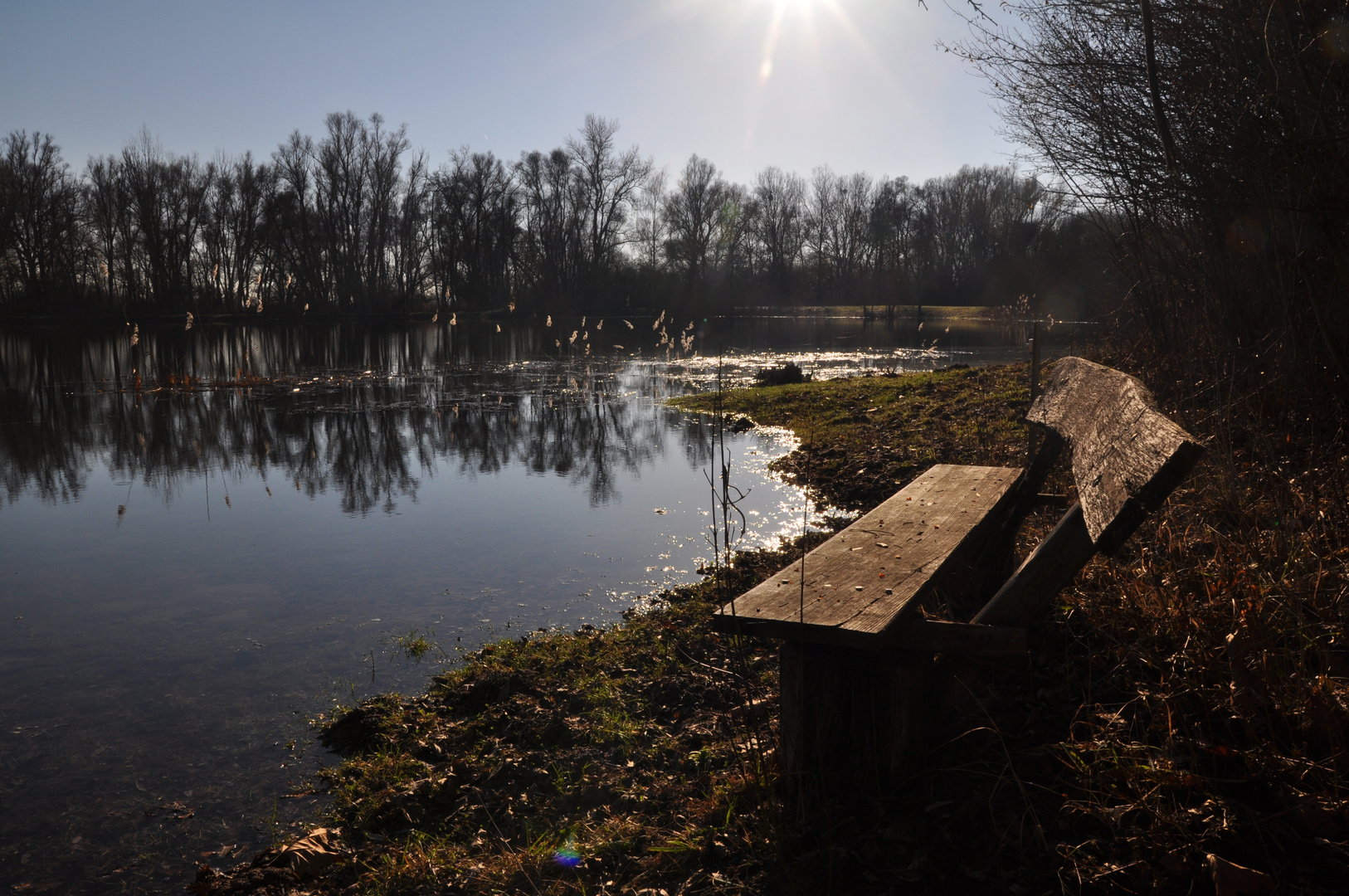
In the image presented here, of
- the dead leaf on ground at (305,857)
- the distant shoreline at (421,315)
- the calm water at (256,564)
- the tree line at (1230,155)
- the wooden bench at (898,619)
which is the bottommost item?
the dead leaf on ground at (305,857)

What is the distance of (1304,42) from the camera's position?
400 centimetres

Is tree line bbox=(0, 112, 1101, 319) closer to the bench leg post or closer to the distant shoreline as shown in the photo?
the distant shoreline

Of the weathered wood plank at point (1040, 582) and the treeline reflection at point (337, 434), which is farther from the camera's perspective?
the treeline reflection at point (337, 434)

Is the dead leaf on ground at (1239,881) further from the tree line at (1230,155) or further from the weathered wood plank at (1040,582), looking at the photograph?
the tree line at (1230,155)

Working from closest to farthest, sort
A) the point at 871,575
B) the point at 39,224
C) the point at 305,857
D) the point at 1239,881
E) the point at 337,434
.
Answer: the point at 1239,881 → the point at 871,575 → the point at 305,857 → the point at 337,434 → the point at 39,224

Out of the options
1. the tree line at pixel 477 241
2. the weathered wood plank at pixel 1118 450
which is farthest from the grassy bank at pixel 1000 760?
the tree line at pixel 477 241

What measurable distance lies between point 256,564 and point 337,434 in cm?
641

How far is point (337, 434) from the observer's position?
12312 millimetres

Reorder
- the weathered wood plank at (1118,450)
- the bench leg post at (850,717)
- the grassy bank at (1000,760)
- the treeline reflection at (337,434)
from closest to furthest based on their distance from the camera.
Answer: the grassy bank at (1000,760)
the weathered wood plank at (1118,450)
the bench leg post at (850,717)
the treeline reflection at (337,434)

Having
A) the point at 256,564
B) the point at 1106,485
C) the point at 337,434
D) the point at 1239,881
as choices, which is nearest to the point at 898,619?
the point at 1106,485

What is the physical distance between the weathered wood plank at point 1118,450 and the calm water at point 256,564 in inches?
49.2

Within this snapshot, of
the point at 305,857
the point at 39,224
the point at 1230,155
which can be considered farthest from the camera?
the point at 39,224

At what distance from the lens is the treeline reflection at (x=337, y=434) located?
31.2 ft

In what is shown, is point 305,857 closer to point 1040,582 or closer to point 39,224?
point 1040,582
